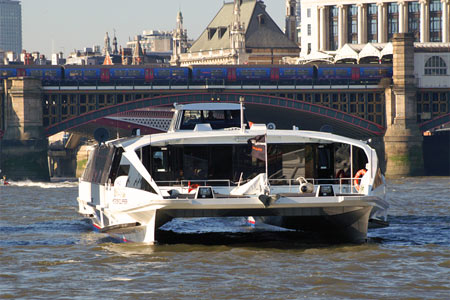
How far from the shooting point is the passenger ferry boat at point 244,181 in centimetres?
3030

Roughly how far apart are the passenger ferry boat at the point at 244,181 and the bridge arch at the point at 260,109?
225ft

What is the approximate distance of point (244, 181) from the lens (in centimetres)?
3288

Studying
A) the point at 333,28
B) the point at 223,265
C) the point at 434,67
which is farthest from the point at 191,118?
the point at 333,28

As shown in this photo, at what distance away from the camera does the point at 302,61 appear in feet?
470

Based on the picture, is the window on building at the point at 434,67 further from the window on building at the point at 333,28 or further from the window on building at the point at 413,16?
the window on building at the point at 333,28

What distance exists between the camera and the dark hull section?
102 feet

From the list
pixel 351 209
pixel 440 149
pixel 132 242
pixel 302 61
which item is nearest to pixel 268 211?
pixel 351 209

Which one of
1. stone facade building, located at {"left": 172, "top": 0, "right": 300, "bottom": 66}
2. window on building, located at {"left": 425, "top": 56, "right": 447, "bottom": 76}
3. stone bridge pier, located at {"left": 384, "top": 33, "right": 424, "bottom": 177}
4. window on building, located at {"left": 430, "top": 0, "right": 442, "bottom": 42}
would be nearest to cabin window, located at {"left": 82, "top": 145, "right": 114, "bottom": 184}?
stone bridge pier, located at {"left": 384, "top": 33, "right": 424, "bottom": 177}

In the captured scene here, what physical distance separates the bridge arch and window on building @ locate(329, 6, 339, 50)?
5819 centimetres

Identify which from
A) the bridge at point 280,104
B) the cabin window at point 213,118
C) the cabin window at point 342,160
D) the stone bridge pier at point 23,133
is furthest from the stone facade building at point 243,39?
the cabin window at point 342,160

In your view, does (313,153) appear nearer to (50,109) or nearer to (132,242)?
(132,242)

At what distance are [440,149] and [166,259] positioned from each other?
273 ft

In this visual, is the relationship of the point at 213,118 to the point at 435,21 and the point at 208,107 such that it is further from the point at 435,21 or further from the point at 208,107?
the point at 435,21

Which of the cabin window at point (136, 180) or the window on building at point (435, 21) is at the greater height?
the window on building at point (435, 21)
